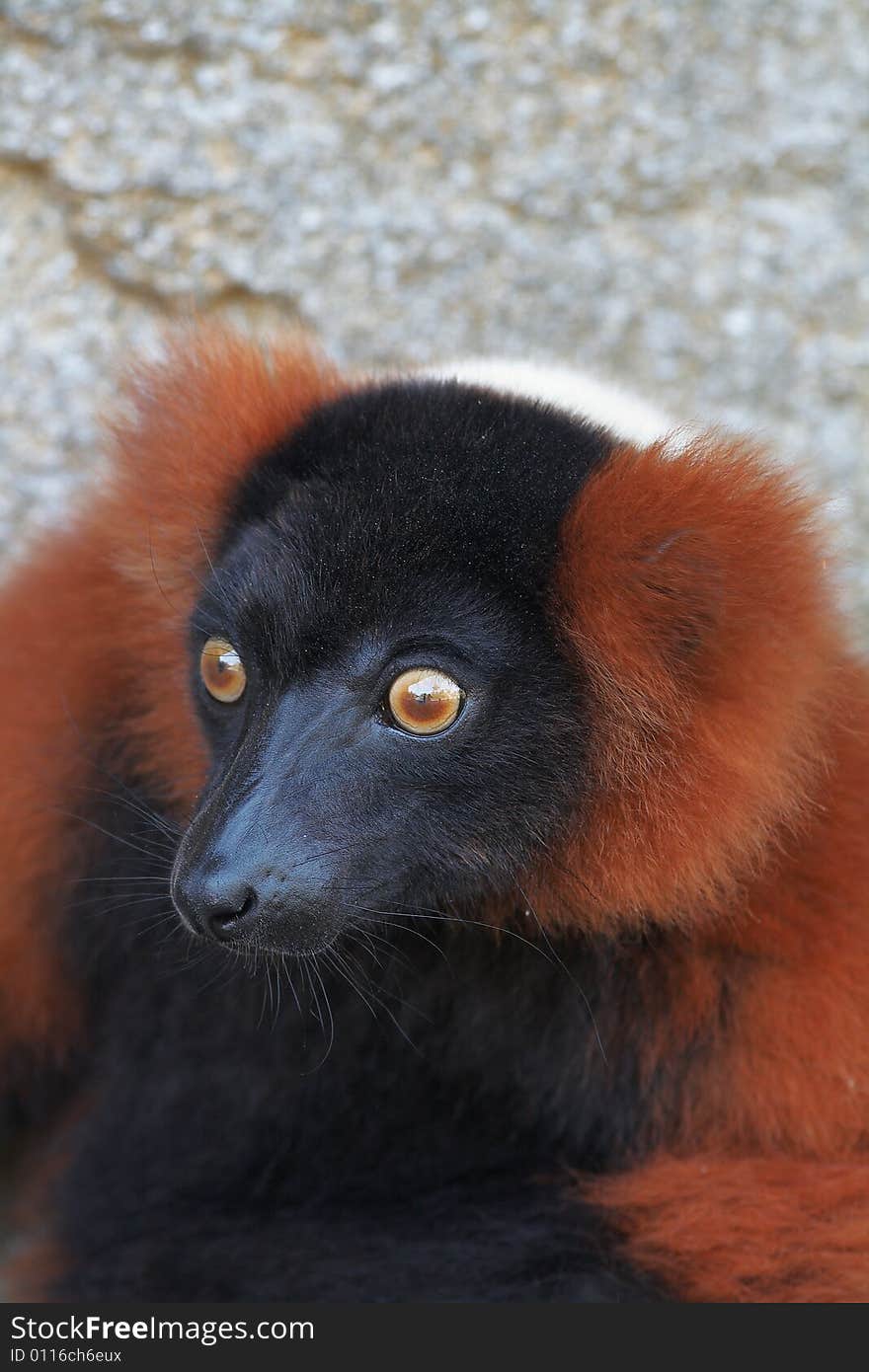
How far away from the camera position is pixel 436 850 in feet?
6.71

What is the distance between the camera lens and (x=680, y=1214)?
219 cm

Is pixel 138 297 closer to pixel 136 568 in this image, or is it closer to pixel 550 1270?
pixel 136 568

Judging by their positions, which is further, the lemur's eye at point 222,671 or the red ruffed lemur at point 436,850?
the lemur's eye at point 222,671

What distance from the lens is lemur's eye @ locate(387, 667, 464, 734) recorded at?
2.00m

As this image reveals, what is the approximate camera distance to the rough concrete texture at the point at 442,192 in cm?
304

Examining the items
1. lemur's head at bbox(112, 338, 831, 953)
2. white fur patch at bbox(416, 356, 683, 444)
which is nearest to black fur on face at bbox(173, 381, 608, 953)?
lemur's head at bbox(112, 338, 831, 953)

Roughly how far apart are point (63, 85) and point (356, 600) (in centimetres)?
159

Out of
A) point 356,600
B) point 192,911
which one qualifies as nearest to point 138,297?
point 356,600

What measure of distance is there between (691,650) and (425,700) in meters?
0.37

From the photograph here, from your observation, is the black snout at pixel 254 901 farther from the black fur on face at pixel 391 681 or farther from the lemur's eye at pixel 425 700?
the lemur's eye at pixel 425 700

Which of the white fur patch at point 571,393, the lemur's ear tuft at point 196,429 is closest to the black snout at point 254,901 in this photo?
the lemur's ear tuft at point 196,429

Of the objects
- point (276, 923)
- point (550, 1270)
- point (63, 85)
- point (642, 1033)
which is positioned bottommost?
point (550, 1270)

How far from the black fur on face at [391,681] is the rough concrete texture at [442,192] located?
119cm

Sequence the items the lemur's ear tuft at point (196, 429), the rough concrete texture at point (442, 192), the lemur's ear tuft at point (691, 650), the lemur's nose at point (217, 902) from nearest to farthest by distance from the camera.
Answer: the lemur's nose at point (217, 902) → the lemur's ear tuft at point (691, 650) → the lemur's ear tuft at point (196, 429) → the rough concrete texture at point (442, 192)
